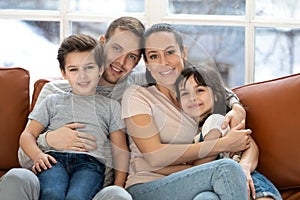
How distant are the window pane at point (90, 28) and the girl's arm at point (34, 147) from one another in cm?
76

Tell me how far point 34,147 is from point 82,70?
329 millimetres

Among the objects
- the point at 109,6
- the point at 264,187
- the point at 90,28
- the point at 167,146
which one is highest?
the point at 109,6

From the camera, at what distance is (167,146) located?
1.95 m

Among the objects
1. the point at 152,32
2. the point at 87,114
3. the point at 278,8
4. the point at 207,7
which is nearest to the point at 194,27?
the point at 207,7

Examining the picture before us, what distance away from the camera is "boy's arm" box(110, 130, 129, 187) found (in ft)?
6.59

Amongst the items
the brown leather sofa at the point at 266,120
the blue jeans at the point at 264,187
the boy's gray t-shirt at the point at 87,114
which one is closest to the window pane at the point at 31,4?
the brown leather sofa at the point at 266,120

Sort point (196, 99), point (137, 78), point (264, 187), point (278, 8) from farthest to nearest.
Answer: point (278, 8) < point (137, 78) < point (196, 99) < point (264, 187)

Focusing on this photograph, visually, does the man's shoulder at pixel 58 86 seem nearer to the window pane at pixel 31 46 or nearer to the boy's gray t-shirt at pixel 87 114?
the boy's gray t-shirt at pixel 87 114

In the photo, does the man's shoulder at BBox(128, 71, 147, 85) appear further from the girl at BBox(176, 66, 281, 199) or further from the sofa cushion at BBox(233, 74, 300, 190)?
the sofa cushion at BBox(233, 74, 300, 190)

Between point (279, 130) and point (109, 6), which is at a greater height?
point (109, 6)

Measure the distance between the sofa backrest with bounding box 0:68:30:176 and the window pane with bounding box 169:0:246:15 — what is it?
87 centimetres

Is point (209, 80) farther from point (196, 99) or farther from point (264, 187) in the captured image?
point (264, 187)

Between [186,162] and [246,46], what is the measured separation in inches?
34.3

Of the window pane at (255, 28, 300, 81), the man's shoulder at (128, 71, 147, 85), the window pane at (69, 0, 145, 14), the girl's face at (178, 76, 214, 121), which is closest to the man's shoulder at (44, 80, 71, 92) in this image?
the man's shoulder at (128, 71, 147, 85)
